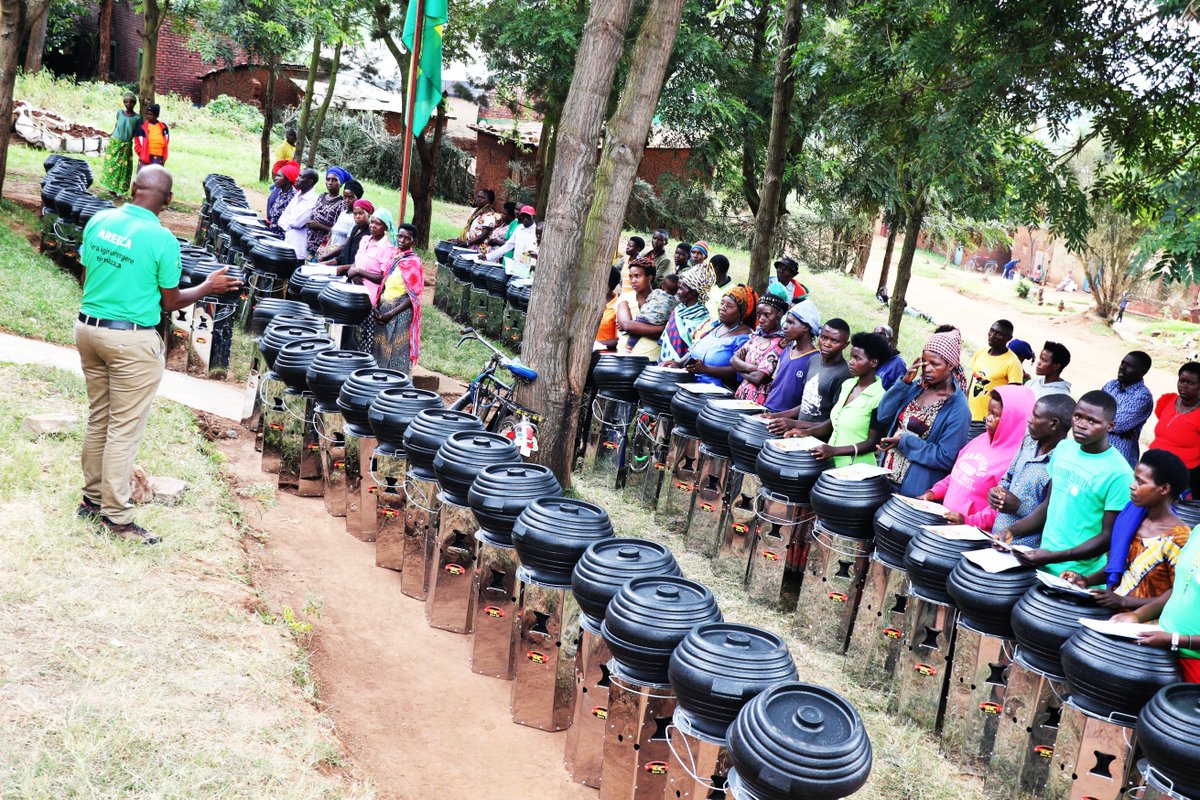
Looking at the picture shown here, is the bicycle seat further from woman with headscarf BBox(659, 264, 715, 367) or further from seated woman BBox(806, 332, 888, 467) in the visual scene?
seated woman BBox(806, 332, 888, 467)

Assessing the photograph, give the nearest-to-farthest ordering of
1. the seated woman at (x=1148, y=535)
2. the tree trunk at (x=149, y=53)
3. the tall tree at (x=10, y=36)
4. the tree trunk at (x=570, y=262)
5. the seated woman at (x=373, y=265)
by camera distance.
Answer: the seated woman at (x=1148, y=535)
the tree trunk at (x=570, y=262)
the seated woman at (x=373, y=265)
the tall tree at (x=10, y=36)
the tree trunk at (x=149, y=53)

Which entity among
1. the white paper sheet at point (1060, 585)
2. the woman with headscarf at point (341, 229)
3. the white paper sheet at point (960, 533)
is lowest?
the white paper sheet at point (1060, 585)

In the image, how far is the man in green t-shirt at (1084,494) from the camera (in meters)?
4.88

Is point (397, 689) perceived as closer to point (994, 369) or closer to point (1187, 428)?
point (994, 369)

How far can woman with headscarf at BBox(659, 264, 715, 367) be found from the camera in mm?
9000

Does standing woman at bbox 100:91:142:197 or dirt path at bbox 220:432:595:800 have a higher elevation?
standing woman at bbox 100:91:142:197

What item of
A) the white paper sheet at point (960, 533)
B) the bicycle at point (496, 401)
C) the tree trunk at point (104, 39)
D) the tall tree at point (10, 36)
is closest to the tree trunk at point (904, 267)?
the bicycle at point (496, 401)

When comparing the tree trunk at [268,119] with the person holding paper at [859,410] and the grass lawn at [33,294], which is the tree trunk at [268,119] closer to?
the grass lawn at [33,294]

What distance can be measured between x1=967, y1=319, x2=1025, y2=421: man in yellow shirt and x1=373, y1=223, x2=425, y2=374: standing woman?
4.74 meters

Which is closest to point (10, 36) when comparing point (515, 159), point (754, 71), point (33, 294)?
point (33, 294)

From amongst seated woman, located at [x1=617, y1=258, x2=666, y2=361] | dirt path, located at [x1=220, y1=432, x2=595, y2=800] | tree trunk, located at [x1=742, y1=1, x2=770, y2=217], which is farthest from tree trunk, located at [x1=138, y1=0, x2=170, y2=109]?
dirt path, located at [x1=220, y1=432, x2=595, y2=800]

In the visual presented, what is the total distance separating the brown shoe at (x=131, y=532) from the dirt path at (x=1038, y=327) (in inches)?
685

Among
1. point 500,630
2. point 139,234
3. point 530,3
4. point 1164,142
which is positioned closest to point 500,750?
point 500,630

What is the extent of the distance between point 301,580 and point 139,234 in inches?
88.3
